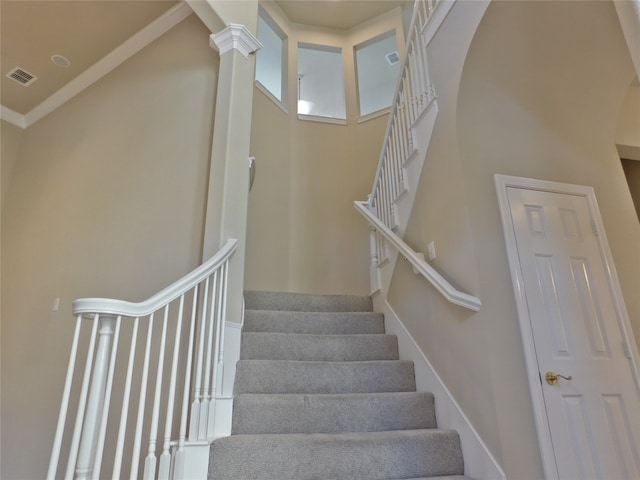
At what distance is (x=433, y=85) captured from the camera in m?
2.41

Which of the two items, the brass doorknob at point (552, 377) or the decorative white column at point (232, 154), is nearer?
the brass doorknob at point (552, 377)

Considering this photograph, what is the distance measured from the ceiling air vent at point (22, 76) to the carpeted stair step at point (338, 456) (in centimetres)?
374

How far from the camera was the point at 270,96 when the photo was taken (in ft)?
15.2

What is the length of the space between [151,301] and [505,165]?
1.96 m

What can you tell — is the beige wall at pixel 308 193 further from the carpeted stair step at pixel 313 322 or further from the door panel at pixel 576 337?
the door panel at pixel 576 337

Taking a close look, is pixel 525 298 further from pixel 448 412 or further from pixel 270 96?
pixel 270 96

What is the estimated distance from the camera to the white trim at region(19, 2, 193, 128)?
315 cm

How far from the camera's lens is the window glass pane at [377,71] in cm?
514

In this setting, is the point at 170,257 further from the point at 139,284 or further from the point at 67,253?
the point at 67,253

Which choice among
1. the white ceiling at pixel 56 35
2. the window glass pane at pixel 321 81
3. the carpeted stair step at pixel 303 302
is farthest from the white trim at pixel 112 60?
the carpeted stair step at pixel 303 302

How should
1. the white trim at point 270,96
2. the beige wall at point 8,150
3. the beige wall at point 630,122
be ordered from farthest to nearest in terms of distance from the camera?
the white trim at point 270,96, the beige wall at point 8,150, the beige wall at point 630,122

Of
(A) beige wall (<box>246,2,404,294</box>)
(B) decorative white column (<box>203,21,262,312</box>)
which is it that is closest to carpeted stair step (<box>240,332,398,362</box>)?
(B) decorative white column (<box>203,21,262,312</box>)

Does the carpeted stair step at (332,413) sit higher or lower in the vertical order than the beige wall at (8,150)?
lower

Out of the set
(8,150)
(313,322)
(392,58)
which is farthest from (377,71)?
(8,150)
